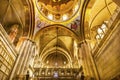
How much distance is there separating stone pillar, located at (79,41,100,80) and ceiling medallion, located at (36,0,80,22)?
440cm

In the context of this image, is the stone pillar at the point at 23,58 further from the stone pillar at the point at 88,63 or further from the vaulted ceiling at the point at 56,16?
the stone pillar at the point at 88,63

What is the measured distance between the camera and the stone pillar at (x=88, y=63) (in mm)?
10007

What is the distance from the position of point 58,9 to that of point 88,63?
366 inches

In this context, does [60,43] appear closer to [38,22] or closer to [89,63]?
[38,22]

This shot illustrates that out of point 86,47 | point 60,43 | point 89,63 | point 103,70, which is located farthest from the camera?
point 60,43

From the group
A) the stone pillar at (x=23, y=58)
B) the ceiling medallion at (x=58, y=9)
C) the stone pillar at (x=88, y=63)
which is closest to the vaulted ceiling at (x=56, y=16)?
the ceiling medallion at (x=58, y=9)

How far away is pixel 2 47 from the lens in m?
8.17

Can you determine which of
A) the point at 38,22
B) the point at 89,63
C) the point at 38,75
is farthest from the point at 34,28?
the point at 89,63

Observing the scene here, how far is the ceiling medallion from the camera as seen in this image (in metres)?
15.2

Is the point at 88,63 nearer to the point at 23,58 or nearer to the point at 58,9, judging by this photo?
the point at 23,58

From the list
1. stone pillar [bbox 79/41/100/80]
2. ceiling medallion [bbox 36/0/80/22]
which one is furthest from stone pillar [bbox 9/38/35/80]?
stone pillar [bbox 79/41/100/80]

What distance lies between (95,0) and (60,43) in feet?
32.1

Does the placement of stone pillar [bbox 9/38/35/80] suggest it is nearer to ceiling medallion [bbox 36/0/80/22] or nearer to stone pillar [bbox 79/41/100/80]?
ceiling medallion [bbox 36/0/80/22]

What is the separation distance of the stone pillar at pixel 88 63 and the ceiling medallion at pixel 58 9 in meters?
4.40
